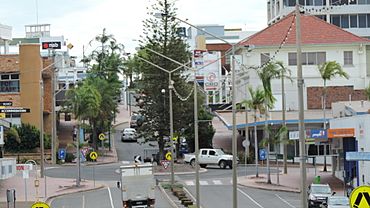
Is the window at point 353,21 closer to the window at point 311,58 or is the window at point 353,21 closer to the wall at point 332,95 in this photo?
the window at point 311,58

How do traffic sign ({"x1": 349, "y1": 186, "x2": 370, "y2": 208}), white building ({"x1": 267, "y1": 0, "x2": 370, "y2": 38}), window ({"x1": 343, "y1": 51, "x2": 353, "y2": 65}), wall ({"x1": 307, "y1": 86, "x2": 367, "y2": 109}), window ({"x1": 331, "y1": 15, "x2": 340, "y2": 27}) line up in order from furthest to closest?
window ({"x1": 331, "y1": 15, "x2": 340, "y2": 27})
white building ({"x1": 267, "y1": 0, "x2": 370, "y2": 38})
window ({"x1": 343, "y1": 51, "x2": 353, "y2": 65})
wall ({"x1": 307, "y1": 86, "x2": 367, "y2": 109})
traffic sign ({"x1": 349, "y1": 186, "x2": 370, "y2": 208})

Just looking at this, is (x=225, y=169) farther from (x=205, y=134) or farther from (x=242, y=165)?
(x=205, y=134)

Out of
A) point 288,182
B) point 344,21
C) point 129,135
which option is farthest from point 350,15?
point 288,182

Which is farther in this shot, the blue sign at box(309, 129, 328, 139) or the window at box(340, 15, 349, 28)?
the window at box(340, 15, 349, 28)

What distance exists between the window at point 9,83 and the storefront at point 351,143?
33.3 metres

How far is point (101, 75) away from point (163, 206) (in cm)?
6058

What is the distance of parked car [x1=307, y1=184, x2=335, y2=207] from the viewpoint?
133 feet

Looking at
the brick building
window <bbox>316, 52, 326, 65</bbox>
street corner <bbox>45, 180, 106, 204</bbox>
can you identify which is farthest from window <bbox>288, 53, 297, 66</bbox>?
street corner <bbox>45, 180, 106, 204</bbox>

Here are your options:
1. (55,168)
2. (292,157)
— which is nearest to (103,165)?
(55,168)

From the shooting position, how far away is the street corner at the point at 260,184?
166 ft

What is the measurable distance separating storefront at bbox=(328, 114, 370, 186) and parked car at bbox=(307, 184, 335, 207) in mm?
2220

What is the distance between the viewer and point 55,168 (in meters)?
69.9

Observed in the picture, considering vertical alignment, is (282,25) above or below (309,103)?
above

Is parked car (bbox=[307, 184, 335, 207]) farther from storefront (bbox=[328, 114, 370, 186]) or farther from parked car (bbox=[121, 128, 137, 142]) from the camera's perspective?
parked car (bbox=[121, 128, 137, 142])
